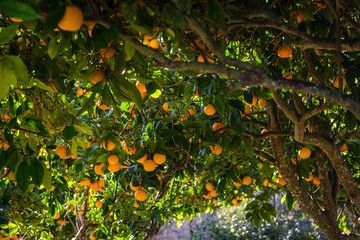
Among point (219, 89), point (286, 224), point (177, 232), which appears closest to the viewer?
point (219, 89)

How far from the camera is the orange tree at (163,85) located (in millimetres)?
934

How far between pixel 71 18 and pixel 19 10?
0.18 m

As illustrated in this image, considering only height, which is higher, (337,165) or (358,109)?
(337,165)

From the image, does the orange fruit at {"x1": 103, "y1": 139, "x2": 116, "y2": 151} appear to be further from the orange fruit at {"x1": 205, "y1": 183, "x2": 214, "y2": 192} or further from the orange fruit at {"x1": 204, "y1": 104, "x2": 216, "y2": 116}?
the orange fruit at {"x1": 205, "y1": 183, "x2": 214, "y2": 192}

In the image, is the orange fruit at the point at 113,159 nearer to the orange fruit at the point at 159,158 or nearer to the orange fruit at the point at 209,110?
the orange fruit at the point at 159,158

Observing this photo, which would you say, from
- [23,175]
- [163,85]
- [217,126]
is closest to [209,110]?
[217,126]

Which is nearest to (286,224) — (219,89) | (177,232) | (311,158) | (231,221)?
(231,221)

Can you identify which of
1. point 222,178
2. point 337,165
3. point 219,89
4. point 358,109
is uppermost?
point 337,165

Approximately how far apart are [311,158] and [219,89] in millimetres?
1005

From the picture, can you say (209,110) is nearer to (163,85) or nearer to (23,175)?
(163,85)

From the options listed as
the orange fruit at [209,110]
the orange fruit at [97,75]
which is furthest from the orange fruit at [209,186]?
the orange fruit at [97,75]

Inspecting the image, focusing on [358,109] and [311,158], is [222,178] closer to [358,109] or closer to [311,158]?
[311,158]

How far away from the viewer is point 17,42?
1507mm

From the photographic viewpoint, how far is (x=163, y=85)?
1555mm
